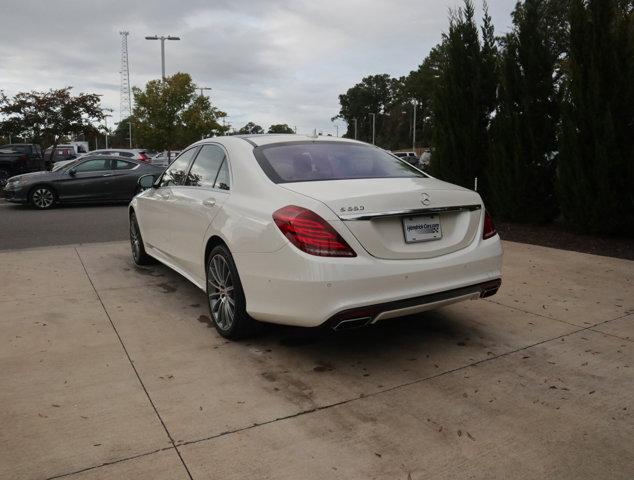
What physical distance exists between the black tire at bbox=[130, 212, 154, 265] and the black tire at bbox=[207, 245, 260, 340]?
2636mm

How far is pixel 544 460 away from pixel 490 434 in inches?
11.8

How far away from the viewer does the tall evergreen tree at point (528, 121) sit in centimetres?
961

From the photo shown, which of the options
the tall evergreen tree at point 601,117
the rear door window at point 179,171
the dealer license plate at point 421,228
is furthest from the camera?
the tall evergreen tree at point 601,117

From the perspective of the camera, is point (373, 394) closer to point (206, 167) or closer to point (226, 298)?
point (226, 298)

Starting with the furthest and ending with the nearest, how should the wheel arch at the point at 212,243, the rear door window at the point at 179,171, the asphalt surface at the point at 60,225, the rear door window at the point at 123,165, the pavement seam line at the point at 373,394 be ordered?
the rear door window at the point at 123,165
the asphalt surface at the point at 60,225
the rear door window at the point at 179,171
the wheel arch at the point at 212,243
the pavement seam line at the point at 373,394

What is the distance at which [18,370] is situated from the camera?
12.1ft

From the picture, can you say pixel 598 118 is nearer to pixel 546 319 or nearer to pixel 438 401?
pixel 546 319

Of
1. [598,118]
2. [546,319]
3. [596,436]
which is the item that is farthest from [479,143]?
[596,436]

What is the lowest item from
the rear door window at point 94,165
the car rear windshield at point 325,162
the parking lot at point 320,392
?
the parking lot at point 320,392

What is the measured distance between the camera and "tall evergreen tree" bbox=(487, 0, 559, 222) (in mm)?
9609

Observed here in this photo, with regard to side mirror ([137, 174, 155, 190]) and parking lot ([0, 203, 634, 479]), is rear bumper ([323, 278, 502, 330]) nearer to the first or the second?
parking lot ([0, 203, 634, 479])

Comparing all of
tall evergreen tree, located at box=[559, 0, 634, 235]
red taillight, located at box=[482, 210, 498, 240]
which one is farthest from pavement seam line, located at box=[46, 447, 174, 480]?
tall evergreen tree, located at box=[559, 0, 634, 235]

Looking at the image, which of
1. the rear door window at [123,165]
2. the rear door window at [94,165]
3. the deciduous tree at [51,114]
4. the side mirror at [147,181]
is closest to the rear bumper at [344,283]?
the side mirror at [147,181]

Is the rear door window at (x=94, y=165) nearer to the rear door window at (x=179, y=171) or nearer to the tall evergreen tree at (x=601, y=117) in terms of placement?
the rear door window at (x=179, y=171)
